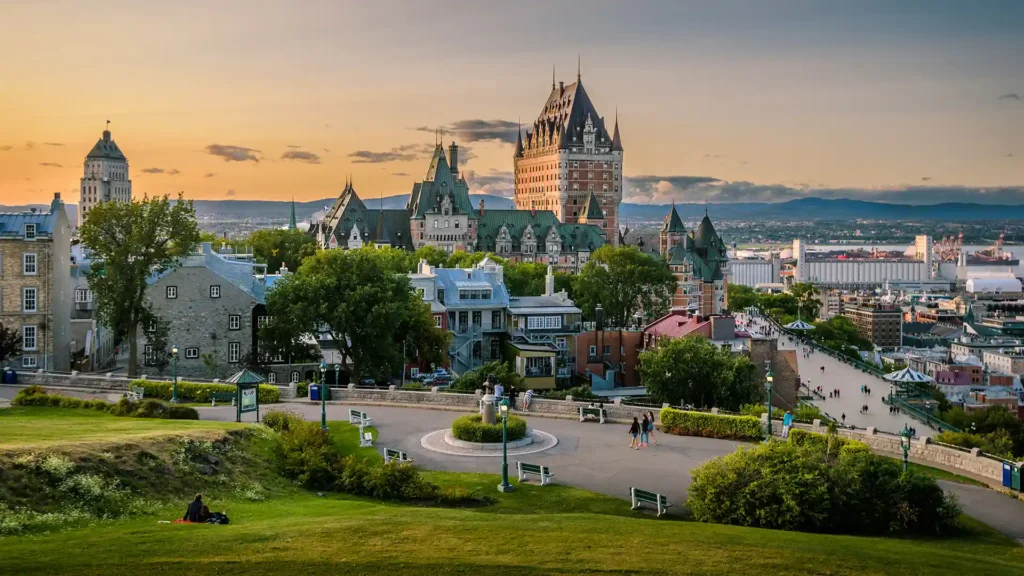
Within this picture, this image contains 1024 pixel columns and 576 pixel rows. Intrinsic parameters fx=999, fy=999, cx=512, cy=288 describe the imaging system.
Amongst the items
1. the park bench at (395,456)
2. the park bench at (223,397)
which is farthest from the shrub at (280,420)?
the park bench at (223,397)

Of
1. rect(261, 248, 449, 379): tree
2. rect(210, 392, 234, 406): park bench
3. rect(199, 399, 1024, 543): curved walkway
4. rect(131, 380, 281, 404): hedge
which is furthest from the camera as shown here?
rect(261, 248, 449, 379): tree

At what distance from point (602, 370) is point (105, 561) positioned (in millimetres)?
54656

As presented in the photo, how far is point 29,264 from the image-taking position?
5056cm

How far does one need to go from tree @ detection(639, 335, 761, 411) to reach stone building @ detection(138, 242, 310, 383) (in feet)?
62.3

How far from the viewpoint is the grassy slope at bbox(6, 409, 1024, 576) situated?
16.8 m

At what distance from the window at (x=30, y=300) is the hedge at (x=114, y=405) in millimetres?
13076

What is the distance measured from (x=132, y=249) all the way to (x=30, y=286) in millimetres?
5216

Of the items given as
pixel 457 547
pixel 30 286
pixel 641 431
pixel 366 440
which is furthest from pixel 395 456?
pixel 30 286

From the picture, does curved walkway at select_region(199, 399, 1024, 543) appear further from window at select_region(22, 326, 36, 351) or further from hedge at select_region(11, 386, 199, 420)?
window at select_region(22, 326, 36, 351)

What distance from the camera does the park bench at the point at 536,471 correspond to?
2797 cm

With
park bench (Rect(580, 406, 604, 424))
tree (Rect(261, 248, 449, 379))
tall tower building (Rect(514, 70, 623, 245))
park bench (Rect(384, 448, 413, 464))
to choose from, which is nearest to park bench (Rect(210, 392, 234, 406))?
tree (Rect(261, 248, 449, 379))

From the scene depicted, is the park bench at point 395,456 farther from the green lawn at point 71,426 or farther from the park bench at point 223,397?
the park bench at point 223,397

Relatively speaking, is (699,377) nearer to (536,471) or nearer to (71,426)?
(536,471)

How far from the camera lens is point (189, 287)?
Result: 54375 mm
